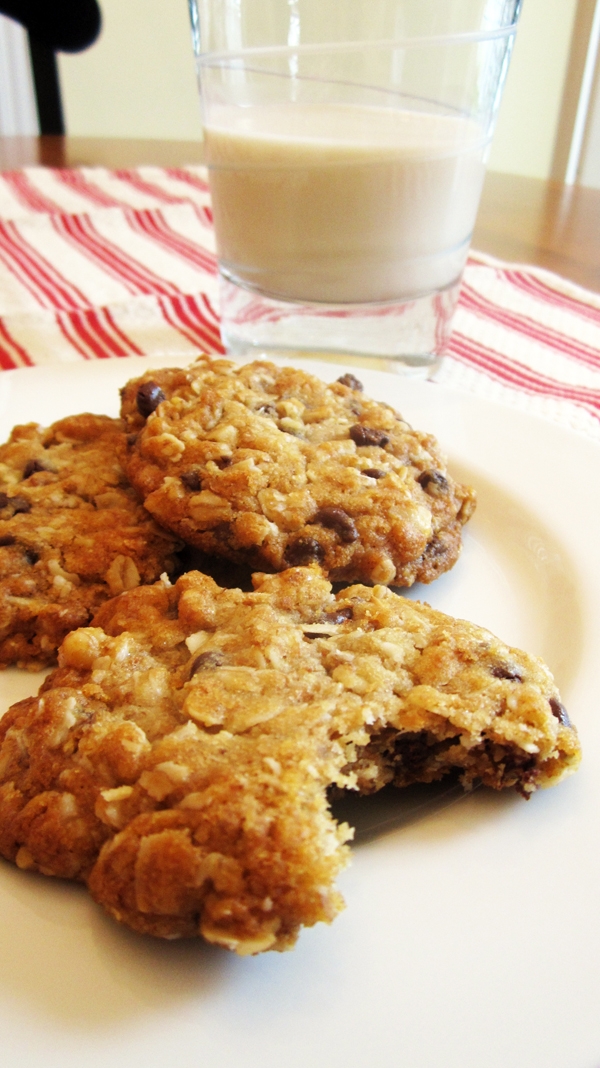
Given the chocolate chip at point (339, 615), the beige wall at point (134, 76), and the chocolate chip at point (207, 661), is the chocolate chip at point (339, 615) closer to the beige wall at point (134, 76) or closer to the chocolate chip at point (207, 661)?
the chocolate chip at point (207, 661)

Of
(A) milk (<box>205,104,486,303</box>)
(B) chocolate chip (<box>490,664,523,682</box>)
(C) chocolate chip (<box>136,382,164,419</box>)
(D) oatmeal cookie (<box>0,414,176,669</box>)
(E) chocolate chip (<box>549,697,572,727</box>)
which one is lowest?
(D) oatmeal cookie (<box>0,414,176,669</box>)

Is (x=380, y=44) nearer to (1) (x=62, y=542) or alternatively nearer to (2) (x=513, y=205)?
(1) (x=62, y=542)

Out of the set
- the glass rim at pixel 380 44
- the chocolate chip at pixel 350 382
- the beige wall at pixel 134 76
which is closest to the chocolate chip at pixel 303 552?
the chocolate chip at pixel 350 382

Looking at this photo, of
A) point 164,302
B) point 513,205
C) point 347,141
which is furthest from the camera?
point 513,205

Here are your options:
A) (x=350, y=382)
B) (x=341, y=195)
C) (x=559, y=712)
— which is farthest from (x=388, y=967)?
(x=341, y=195)

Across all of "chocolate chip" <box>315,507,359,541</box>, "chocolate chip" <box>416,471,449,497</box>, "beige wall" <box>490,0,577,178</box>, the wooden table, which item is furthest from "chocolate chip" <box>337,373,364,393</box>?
"beige wall" <box>490,0,577,178</box>

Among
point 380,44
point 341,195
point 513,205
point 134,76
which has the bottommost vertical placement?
point 513,205

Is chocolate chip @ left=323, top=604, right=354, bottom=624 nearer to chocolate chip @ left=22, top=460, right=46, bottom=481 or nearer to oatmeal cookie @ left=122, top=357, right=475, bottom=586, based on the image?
oatmeal cookie @ left=122, top=357, right=475, bottom=586
